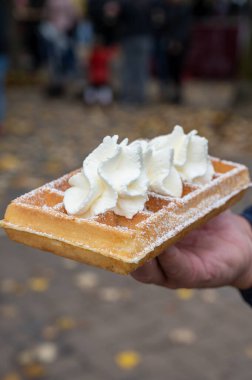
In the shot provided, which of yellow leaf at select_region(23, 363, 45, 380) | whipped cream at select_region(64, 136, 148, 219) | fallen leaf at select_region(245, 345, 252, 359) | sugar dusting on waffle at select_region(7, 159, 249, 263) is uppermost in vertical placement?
whipped cream at select_region(64, 136, 148, 219)

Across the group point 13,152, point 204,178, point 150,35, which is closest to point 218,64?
point 150,35

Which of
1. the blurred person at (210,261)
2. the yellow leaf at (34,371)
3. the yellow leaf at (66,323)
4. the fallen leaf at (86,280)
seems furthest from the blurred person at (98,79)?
the blurred person at (210,261)

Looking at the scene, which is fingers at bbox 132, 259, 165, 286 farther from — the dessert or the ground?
the ground

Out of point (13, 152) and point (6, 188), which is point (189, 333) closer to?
point (6, 188)

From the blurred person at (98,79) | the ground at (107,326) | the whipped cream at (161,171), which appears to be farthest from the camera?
the blurred person at (98,79)

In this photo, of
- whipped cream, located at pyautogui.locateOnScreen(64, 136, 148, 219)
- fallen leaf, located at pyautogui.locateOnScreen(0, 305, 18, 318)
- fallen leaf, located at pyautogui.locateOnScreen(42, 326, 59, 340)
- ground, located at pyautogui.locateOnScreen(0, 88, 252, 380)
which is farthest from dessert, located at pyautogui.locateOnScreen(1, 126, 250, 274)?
fallen leaf, located at pyautogui.locateOnScreen(0, 305, 18, 318)

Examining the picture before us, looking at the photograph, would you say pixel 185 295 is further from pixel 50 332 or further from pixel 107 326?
pixel 50 332

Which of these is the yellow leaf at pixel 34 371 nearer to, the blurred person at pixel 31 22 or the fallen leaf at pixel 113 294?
the fallen leaf at pixel 113 294

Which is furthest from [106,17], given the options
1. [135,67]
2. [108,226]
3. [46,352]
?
[108,226]
